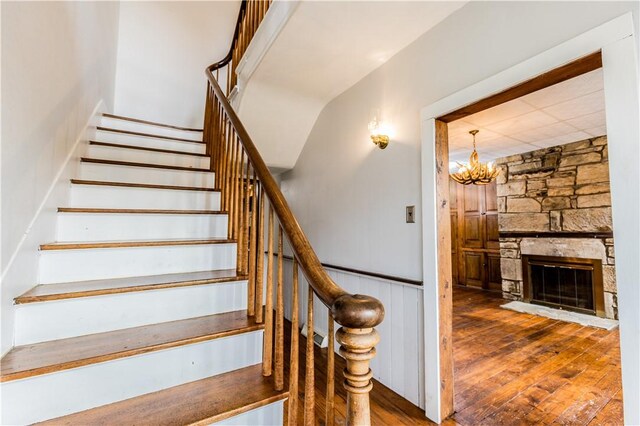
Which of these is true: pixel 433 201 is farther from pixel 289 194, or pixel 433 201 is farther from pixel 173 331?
pixel 289 194

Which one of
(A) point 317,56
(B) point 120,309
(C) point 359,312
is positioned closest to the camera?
(C) point 359,312

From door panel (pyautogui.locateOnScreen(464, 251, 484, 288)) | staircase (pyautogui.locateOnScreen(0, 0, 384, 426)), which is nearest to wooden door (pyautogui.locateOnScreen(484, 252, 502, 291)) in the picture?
door panel (pyautogui.locateOnScreen(464, 251, 484, 288))

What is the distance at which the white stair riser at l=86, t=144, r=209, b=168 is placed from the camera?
235 centimetres

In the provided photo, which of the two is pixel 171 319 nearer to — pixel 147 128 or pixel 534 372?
pixel 147 128

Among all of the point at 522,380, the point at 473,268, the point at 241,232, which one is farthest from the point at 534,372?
the point at 473,268

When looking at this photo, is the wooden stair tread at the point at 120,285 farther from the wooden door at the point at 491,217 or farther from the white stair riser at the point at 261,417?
the wooden door at the point at 491,217

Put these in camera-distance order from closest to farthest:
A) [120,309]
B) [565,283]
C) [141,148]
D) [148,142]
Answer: [120,309]
[141,148]
[148,142]
[565,283]

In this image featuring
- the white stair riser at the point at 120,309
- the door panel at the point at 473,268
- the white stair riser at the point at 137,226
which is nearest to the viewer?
the white stair riser at the point at 120,309

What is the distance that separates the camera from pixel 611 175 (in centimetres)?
116

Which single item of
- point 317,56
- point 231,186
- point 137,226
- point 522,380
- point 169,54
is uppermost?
point 169,54

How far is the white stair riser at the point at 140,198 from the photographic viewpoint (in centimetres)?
187

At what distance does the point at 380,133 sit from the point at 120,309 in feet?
6.53

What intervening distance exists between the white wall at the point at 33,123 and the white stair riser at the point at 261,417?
894mm

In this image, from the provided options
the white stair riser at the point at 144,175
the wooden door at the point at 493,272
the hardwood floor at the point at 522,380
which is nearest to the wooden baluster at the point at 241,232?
the white stair riser at the point at 144,175
